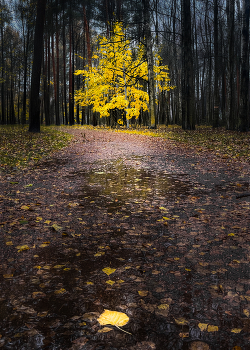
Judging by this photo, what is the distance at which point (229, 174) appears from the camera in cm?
714

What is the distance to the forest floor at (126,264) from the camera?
1.89 m

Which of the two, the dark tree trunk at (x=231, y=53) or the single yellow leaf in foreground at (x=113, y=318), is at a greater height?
the dark tree trunk at (x=231, y=53)

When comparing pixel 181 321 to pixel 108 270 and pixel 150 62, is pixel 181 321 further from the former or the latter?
pixel 150 62

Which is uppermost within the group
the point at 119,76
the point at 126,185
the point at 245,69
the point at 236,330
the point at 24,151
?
the point at 119,76

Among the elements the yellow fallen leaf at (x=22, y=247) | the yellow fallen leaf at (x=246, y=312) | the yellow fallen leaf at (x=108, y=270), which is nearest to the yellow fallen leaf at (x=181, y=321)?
the yellow fallen leaf at (x=246, y=312)

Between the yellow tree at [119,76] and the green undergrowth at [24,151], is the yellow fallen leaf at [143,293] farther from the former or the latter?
the yellow tree at [119,76]

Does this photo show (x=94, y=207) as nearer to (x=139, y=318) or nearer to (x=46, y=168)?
(x=139, y=318)

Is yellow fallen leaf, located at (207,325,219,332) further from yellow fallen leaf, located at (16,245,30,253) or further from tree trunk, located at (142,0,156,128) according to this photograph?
tree trunk, located at (142,0,156,128)

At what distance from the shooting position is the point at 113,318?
6.64ft

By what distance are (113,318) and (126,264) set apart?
0.86 m

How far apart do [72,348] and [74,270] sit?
3.37 feet

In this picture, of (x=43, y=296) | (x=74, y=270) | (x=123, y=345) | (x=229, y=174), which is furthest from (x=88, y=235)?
(x=229, y=174)

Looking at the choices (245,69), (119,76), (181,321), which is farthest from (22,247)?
(119,76)

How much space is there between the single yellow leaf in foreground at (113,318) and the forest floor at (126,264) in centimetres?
4
